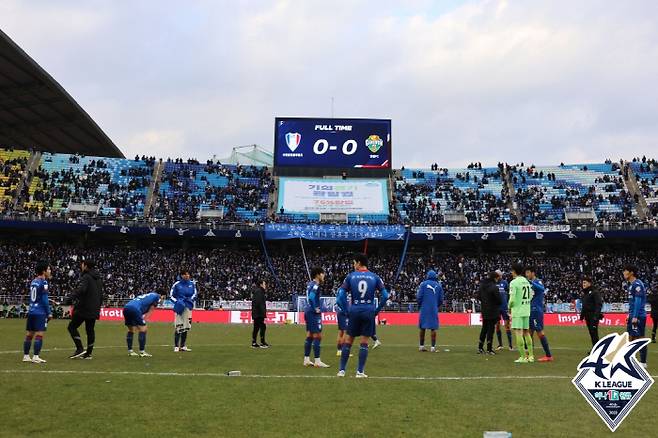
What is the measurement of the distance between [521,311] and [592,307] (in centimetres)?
294

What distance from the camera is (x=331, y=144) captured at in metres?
57.8

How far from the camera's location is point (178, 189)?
2296 inches

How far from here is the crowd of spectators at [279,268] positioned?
154 ft

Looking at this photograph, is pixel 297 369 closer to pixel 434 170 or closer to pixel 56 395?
pixel 56 395

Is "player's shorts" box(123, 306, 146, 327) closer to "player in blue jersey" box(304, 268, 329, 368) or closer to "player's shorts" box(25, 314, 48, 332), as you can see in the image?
"player's shorts" box(25, 314, 48, 332)

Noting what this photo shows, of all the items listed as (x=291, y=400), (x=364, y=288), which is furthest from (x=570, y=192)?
(x=291, y=400)

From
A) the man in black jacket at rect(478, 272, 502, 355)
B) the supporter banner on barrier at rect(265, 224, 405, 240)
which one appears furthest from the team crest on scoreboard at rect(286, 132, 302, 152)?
the man in black jacket at rect(478, 272, 502, 355)

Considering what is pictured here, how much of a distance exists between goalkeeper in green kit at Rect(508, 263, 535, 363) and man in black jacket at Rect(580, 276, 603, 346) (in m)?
2.47

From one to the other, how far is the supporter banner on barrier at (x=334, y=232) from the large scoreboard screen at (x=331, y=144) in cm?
800

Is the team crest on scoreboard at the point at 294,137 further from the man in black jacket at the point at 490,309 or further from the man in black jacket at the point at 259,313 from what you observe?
the man in black jacket at the point at 490,309

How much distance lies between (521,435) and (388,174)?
176 ft

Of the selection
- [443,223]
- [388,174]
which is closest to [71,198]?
[388,174]

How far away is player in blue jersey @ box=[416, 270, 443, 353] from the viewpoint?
56.6 feet

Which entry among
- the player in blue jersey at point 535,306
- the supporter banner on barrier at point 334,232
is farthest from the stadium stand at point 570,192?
the player in blue jersey at point 535,306
